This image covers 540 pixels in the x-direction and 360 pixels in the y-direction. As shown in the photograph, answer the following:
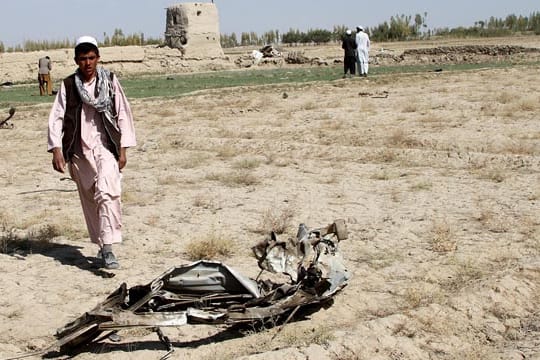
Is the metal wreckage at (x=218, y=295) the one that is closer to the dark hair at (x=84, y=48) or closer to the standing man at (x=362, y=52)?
the dark hair at (x=84, y=48)

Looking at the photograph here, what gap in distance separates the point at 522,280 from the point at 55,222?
4.05 metres

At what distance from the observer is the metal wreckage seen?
3943 mm

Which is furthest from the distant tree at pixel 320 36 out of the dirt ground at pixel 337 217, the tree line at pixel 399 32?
the dirt ground at pixel 337 217

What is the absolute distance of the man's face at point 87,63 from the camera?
520 cm

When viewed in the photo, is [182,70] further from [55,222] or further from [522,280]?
[522,280]

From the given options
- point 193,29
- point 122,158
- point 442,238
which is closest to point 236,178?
point 122,158

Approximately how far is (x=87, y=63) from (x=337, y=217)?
265 cm

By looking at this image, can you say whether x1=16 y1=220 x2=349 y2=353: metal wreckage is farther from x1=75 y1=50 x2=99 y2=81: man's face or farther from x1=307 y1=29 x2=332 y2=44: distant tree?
x1=307 y1=29 x2=332 y2=44: distant tree

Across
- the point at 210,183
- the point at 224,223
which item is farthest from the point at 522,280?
the point at 210,183

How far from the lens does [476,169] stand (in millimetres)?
8445

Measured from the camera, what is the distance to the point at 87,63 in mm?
Result: 5223

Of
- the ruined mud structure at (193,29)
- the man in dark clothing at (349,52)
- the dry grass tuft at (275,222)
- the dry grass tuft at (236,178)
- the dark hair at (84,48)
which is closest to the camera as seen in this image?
the dark hair at (84,48)

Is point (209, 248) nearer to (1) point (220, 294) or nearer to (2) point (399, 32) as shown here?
(1) point (220, 294)

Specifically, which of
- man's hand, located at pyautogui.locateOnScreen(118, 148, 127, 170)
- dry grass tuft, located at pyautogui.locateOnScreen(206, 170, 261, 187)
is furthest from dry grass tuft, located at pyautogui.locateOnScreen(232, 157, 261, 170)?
man's hand, located at pyautogui.locateOnScreen(118, 148, 127, 170)
